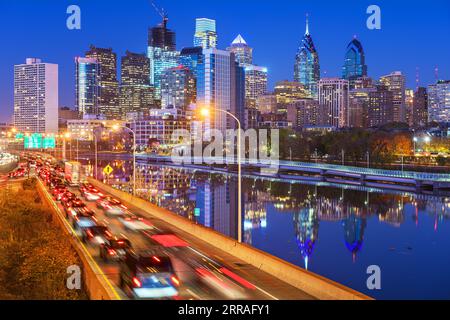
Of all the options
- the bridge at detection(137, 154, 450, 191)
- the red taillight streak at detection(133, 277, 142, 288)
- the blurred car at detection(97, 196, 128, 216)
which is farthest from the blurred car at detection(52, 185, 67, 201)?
the bridge at detection(137, 154, 450, 191)

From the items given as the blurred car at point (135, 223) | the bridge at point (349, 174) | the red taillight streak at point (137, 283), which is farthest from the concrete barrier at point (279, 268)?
the bridge at point (349, 174)

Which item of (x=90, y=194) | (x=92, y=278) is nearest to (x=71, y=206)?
(x=90, y=194)

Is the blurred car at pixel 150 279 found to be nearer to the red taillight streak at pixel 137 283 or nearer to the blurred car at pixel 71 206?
the red taillight streak at pixel 137 283

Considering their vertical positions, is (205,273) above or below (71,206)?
below

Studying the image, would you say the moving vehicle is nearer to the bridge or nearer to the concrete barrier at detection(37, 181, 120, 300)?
the concrete barrier at detection(37, 181, 120, 300)

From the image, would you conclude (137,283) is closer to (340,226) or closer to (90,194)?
(340,226)

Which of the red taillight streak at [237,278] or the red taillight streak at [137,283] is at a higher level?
the red taillight streak at [137,283]
